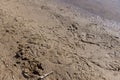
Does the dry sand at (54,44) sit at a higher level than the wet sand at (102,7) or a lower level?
lower

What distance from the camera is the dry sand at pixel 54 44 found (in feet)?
15.5

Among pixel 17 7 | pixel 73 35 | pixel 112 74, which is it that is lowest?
pixel 112 74

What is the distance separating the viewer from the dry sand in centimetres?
473

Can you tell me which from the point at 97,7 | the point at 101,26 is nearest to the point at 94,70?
the point at 101,26

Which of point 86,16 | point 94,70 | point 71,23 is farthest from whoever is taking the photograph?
point 86,16

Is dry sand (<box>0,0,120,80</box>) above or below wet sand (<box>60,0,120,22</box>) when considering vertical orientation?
below

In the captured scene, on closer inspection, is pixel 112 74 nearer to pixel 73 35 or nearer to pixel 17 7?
pixel 73 35

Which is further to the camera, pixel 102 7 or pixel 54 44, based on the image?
pixel 102 7

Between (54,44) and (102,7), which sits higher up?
(102,7)

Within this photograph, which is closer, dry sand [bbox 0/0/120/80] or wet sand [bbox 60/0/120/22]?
dry sand [bbox 0/0/120/80]

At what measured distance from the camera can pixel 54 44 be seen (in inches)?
215

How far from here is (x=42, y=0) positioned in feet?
24.5

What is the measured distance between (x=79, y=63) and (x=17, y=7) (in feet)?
8.87

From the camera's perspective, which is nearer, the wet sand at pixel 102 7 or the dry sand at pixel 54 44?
the dry sand at pixel 54 44
